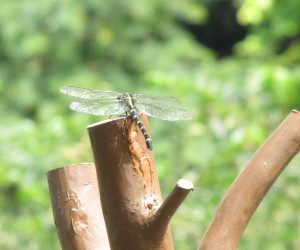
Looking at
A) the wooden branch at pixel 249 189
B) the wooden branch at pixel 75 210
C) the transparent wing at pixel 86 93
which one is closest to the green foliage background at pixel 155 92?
the transparent wing at pixel 86 93

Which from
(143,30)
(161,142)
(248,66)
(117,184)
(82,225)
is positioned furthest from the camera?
(143,30)

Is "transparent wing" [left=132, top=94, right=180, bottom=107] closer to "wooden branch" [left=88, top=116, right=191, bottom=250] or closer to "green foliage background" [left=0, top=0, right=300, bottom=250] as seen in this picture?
"wooden branch" [left=88, top=116, right=191, bottom=250]

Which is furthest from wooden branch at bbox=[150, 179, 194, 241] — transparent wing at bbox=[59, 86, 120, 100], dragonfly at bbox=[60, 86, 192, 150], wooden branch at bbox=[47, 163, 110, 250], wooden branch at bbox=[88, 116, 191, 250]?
Answer: transparent wing at bbox=[59, 86, 120, 100]

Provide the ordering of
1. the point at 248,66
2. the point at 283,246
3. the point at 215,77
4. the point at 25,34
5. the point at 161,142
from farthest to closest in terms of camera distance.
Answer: the point at 25,34 → the point at 248,66 → the point at 215,77 → the point at 161,142 → the point at 283,246

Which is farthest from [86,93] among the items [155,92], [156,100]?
[155,92]

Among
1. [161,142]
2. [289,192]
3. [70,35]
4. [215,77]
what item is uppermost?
[70,35]

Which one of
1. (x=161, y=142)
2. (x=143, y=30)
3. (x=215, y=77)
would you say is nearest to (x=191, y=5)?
(x=143, y=30)

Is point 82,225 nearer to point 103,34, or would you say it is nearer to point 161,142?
point 161,142
